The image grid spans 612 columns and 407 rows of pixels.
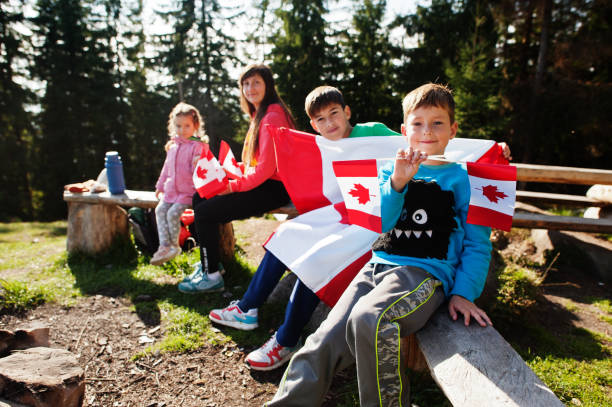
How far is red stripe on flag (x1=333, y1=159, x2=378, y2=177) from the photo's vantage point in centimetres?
192

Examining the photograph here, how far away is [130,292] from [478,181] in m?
3.39

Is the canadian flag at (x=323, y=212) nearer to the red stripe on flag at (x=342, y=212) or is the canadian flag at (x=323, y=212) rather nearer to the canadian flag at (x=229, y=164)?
the red stripe on flag at (x=342, y=212)

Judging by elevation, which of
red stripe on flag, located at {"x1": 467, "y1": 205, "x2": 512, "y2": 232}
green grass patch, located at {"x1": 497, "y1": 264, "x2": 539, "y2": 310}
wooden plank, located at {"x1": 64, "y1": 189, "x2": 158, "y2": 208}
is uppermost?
red stripe on flag, located at {"x1": 467, "y1": 205, "x2": 512, "y2": 232}

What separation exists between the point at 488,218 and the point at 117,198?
13.1ft

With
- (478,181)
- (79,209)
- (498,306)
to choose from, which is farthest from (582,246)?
(79,209)

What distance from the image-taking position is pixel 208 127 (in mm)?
17016

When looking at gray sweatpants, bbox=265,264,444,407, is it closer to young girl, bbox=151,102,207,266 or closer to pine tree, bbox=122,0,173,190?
young girl, bbox=151,102,207,266

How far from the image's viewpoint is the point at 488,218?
180cm

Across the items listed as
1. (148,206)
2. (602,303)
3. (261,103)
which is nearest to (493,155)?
(261,103)

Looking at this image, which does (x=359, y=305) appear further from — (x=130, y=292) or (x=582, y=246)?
(x=582, y=246)

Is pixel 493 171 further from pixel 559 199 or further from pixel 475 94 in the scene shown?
pixel 475 94

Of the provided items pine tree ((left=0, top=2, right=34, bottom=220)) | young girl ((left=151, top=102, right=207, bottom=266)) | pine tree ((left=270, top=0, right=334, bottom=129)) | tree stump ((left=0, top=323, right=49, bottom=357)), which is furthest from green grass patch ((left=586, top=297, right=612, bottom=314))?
pine tree ((left=0, top=2, right=34, bottom=220))

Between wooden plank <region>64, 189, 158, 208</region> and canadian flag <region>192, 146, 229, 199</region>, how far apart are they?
3.73 ft

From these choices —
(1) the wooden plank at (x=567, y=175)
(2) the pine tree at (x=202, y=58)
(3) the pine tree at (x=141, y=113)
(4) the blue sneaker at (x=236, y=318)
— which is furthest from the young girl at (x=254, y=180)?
(3) the pine tree at (x=141, y=113)
